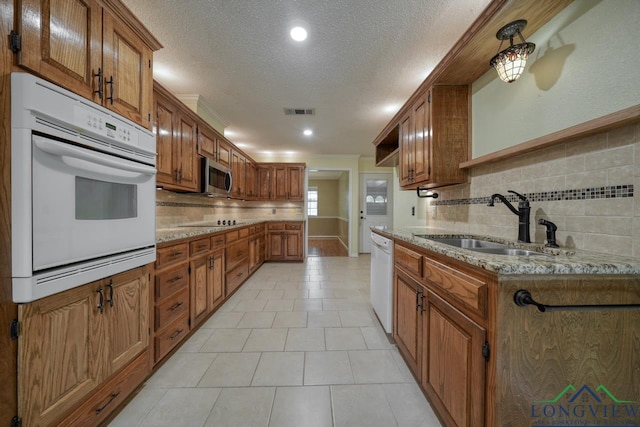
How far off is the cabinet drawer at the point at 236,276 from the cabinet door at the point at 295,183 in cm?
218

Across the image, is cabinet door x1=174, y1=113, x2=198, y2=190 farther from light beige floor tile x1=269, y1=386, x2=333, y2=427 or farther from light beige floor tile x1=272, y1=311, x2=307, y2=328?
light beige floor tile x1=269, y1=386, x2=333, y2=427

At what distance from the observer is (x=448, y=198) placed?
95.8 inches

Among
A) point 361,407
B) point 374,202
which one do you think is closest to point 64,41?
point 361,407

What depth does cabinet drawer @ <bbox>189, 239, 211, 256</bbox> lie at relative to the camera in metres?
2.05

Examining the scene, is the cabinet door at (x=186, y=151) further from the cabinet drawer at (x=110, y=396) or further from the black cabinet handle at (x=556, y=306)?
the black cabinet handle at (x=556, y=306)

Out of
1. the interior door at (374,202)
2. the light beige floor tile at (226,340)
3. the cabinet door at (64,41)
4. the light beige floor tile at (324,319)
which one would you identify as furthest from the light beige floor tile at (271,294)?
the interior door at (374,202)

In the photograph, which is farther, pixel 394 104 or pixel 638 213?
pixel 394 104

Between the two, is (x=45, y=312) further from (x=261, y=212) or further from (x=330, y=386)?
(x=261, y=212)

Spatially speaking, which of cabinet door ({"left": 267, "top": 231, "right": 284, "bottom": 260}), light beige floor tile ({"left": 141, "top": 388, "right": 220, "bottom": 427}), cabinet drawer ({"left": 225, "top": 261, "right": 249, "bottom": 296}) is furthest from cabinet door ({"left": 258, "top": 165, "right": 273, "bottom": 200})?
light beige floor tile ({"left": 141, "top": 388, "right": 220, "bottom": 427})

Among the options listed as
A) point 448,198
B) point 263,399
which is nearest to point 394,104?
point 448,198

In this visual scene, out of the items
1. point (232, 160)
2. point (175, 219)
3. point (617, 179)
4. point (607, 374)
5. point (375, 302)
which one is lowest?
point (375, 302)

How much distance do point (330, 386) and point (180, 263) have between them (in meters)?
1.42

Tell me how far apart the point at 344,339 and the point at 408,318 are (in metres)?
0.68

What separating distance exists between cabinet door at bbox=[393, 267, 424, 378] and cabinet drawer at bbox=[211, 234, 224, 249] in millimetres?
1822
